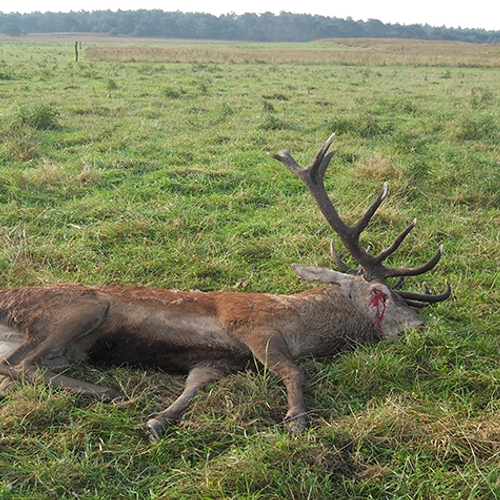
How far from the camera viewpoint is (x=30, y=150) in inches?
317

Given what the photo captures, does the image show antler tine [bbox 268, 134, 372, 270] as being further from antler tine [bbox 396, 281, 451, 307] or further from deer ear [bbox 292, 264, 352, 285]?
antler tine [bbox 396, 281, 451, 307]

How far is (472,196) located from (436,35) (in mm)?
118317

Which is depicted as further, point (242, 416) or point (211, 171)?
point (211, 171)

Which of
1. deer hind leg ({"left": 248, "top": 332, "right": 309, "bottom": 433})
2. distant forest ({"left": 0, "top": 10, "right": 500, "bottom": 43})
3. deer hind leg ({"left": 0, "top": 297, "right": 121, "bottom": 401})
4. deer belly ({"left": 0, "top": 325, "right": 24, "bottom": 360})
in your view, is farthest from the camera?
distant forest ({"left": 0, "top": 10, "right": 500, "bottom": 43})

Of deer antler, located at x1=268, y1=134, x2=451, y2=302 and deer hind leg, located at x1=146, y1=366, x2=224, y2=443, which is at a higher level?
deer antler, located at x1=268, y1=134, x2=451, y2=302

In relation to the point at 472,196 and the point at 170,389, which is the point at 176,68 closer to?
the point at 472,196

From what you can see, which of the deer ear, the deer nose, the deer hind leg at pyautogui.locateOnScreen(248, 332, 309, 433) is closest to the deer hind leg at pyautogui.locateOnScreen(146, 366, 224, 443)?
the deer hind leg at pyautogui.locateOnScreen(248, 332, 309, 433)

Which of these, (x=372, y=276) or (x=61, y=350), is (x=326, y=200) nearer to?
(x=372, y=276)

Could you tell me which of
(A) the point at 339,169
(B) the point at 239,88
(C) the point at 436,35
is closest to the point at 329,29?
(C) the point at 436,35

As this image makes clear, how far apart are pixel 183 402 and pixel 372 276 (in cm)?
171

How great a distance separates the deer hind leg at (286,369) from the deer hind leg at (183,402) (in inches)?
11.7

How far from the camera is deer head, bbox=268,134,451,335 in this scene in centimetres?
387

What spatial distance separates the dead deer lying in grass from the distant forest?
100499mm

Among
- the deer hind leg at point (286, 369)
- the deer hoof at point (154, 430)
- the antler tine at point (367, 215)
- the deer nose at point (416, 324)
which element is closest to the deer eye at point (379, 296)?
the deer nose at point (416, 324)
